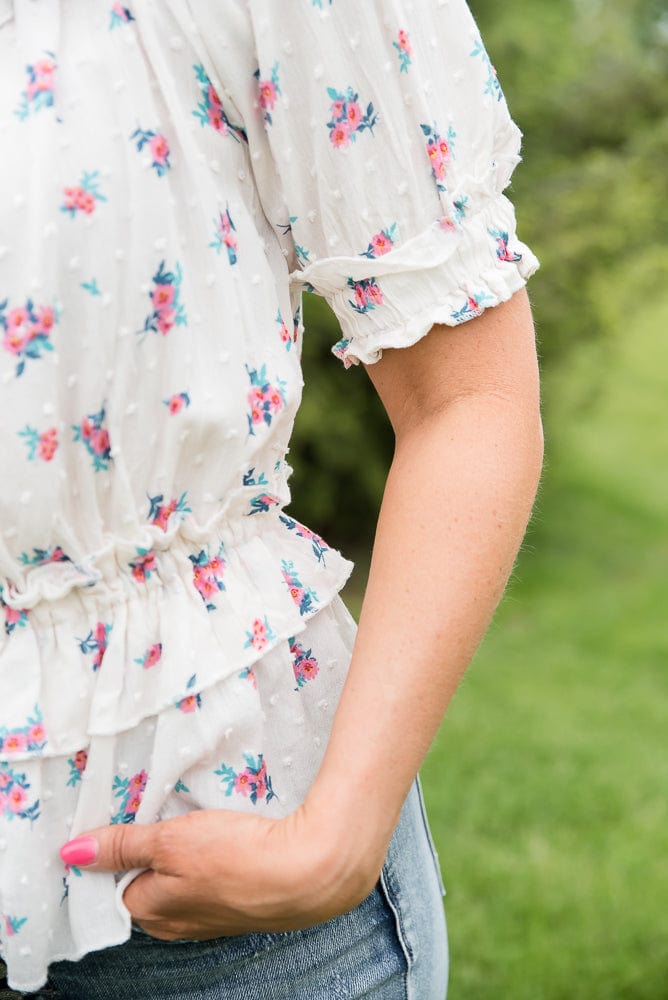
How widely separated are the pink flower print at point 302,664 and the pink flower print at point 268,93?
18.6 inches

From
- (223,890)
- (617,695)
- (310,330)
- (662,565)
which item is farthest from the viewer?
(662,565)

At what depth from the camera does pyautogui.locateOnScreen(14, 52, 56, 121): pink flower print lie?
958mm

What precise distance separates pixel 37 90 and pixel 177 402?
270mm

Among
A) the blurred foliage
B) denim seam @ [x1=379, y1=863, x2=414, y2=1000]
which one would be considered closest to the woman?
denim seam @ [x1=379, y1=863, x2=414, y2=1000]

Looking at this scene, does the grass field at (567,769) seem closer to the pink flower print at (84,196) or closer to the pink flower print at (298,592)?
the pink flower print at (298,592)

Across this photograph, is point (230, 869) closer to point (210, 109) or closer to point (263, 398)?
point (263, 398)

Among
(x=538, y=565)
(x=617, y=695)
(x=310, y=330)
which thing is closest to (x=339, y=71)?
(x=617, y=695)

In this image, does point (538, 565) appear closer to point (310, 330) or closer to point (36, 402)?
point (310, 330)

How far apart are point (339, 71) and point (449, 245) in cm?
17

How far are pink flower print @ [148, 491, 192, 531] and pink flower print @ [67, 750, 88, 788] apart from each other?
0.21 metres

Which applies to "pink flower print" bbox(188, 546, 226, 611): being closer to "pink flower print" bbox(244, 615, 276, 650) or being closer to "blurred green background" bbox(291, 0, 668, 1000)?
"pink flower print" bbox(244, 615, 276, 650)

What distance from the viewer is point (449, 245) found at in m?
1.03

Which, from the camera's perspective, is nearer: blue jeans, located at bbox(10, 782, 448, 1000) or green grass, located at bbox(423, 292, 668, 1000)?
blue jeans, located at bbox(10, 782, 448, 1000)

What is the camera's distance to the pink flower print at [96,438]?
100 centimetres
